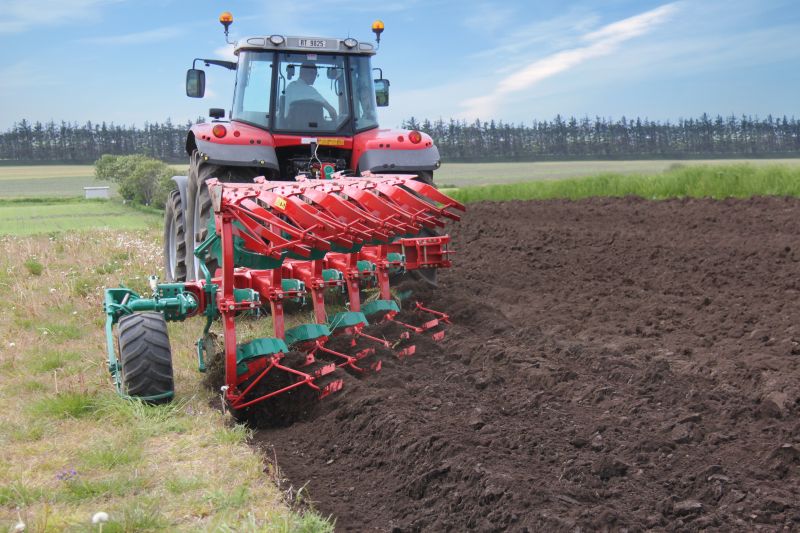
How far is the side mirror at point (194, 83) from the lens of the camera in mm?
7988

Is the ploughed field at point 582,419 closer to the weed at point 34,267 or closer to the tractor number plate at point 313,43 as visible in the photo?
the tractor number plate at point 313,43

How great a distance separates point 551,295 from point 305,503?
4.76 m

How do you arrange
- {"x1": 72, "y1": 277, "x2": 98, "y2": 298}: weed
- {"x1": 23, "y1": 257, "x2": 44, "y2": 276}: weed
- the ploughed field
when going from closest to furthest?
the ploughed field → {"x1": 72, "y1": 277, "x2": 98, "y2": 298}: weed → {"x1": 23, "y1": 257, "x2": 44, "y2": 276}: weed

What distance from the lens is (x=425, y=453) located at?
356 cm

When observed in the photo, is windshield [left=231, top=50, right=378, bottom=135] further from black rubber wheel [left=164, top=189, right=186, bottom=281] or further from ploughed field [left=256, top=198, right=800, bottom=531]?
ploughed field [left=256, top=198, right=800, bottom=531]

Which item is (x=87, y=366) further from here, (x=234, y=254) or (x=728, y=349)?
(x=728, y=349)

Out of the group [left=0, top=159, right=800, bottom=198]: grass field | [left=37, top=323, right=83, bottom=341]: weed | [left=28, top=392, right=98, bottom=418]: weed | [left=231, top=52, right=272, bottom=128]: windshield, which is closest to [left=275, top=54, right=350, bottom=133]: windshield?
[left=231, top=52, right=272, bottom=128]: windshield

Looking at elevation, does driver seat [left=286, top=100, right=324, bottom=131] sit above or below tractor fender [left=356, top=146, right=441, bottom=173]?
above

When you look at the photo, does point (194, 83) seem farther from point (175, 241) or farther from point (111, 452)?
point (111, 452)

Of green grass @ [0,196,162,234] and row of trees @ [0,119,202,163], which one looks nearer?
green grass @ [0,196,162,234]

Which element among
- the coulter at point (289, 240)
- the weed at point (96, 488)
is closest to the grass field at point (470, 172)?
the coulter at point (289, 240)

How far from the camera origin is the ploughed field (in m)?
3.09

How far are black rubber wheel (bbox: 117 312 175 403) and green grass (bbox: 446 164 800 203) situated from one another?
1132 cm

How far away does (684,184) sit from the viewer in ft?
49.9
